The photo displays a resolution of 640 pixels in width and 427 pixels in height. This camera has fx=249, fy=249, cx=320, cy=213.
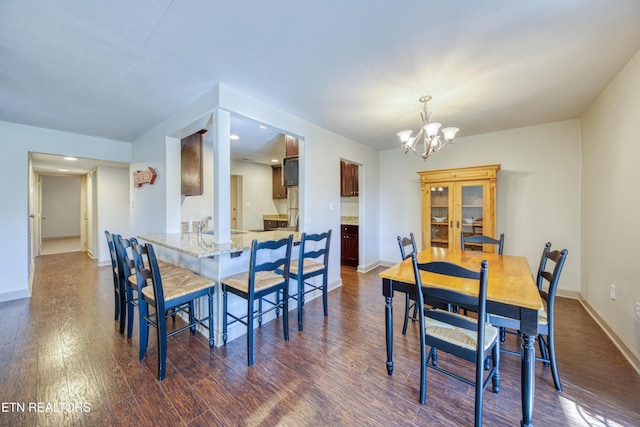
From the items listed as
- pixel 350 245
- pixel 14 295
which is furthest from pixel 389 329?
pixel 14 295

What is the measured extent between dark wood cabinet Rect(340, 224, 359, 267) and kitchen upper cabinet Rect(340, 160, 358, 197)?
2.18 feet

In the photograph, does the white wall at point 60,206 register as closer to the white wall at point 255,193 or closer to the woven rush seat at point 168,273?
the white wall at point 255,193

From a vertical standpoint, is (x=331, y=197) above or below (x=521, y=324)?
above

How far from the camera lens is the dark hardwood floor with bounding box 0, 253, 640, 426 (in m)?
1.48

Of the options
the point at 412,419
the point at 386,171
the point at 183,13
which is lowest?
the point at 412,419

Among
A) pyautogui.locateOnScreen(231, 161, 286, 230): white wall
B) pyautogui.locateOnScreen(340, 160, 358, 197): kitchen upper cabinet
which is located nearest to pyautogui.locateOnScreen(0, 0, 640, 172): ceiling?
pyautogui.locateOnScreen(340, 160, 358, 197): kitchen upper cabinet

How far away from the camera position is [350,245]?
4.88 metres

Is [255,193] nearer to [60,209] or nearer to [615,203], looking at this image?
[615,203]

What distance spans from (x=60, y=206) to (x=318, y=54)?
468 inches

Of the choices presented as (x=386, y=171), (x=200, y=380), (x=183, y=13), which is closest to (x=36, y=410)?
(x=200, y=380)

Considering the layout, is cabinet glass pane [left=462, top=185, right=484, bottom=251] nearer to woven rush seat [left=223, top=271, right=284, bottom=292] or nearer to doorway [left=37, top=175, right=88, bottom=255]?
woven rush seat [left=223, top=271, right=284, bottom=292]

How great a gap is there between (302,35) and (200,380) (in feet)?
8.29

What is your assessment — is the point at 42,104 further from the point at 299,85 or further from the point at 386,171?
the point at 386,171

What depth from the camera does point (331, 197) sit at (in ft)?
12.5
